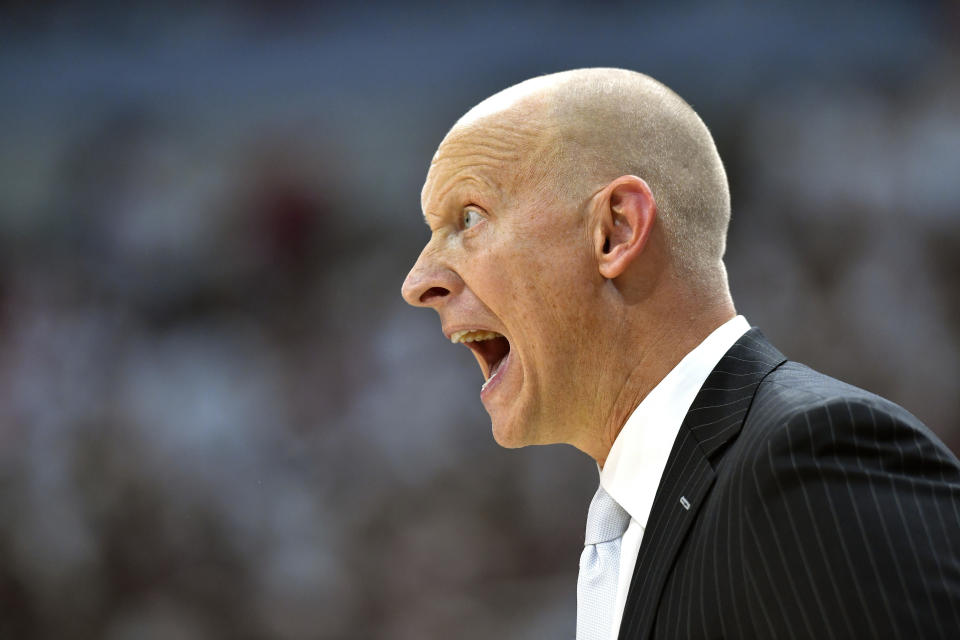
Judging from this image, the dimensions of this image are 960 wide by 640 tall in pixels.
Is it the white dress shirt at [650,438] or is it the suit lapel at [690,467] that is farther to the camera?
the white dress shirt at [650,438]

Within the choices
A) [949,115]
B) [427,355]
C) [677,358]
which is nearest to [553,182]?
[677,358]

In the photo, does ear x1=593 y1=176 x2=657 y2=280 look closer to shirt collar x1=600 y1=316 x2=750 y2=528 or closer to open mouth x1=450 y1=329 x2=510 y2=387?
shirt collar x1=600 y1=316 x2=750 y2=528

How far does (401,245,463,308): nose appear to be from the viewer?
1.87 metres

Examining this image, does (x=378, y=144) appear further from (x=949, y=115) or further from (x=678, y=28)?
(x=949, y=115)

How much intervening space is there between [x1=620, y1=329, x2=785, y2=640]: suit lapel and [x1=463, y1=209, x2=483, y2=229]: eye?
55 centimetres

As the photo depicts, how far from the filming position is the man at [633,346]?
131 cm

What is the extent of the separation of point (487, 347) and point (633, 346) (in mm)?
A: 397

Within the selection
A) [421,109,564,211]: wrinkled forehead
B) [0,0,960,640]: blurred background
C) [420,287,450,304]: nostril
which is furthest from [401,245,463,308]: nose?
[0,0,960,640]: blurred background

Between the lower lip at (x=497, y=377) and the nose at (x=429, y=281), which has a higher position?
the nose at (x=429, y=281)

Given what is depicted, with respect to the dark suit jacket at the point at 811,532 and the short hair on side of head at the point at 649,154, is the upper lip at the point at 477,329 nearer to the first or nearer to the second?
the short hair on side of head at the point at 649,154

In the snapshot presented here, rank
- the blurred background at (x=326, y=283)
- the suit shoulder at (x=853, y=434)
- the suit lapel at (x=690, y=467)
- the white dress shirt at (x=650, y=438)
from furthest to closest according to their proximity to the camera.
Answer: the blurred background at (x=326, y=283) < the white dress shirt at (x=650, y=438) < the suit lapel at (x=690, y=467) < the suit shoulder at (x=853, y=434)

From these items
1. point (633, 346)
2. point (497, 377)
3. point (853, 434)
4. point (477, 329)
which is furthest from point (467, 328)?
point (853, 434)

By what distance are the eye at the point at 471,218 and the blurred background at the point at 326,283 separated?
1594 mm

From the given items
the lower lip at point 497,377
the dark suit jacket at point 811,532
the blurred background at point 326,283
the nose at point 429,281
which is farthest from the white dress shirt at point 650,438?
the blurred background at point 326,283
